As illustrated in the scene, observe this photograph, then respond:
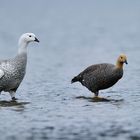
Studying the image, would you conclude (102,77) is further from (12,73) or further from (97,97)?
(12,73)

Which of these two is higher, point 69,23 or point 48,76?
point 69,23

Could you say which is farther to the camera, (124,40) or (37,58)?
(124,40)

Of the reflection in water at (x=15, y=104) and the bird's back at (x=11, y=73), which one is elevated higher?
the bird's back at (x=11, y=73)

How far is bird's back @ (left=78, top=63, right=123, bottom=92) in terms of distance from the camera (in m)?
18.5

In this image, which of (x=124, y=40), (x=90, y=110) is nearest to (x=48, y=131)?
(x=90, y=110)

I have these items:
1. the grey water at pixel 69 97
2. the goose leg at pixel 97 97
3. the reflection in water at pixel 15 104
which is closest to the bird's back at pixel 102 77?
the goose leg at pixel 97 97

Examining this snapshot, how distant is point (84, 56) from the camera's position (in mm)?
29781

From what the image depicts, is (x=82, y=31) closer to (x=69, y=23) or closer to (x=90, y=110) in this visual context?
(x=69, y=23)

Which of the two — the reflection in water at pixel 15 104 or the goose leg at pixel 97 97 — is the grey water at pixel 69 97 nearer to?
the reflection in water at pixel 15 104

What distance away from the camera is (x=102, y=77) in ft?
61.2

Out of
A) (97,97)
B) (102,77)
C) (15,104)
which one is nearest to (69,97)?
(97,97)

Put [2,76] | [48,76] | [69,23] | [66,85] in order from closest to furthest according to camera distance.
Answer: [2,76]
[66,85]
[48,76]
[69,23]

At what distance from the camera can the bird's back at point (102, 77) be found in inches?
729

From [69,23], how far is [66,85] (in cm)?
3266
